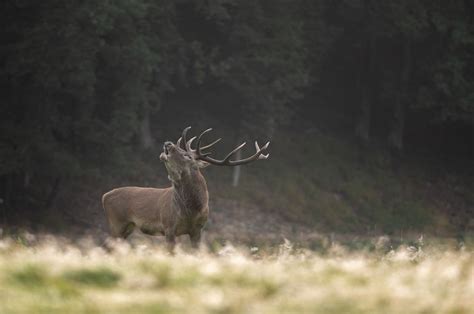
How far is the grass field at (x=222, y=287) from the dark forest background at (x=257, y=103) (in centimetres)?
1834

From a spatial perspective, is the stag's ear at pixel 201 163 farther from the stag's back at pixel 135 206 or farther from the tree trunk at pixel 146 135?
the tree trunk at pixel 146 135

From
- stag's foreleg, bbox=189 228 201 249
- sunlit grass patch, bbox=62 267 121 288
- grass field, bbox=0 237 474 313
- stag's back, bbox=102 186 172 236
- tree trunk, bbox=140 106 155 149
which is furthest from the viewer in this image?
tree trunk, bbox=140 106 155 149

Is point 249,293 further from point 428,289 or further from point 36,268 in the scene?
point 36,268

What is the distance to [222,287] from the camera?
639cm

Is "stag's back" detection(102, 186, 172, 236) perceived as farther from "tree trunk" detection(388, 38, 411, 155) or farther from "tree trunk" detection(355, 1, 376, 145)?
"tree trunk" detection(355, 1, 376, 145)

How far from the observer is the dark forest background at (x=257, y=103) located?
85.2 ft

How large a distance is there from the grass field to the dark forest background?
1834 cm

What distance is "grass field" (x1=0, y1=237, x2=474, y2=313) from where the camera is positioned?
→ 19.3 feet

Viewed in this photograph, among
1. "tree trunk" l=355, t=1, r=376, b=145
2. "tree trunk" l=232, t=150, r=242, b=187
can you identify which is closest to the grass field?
"tree trunk" l=232, t=150, r=242, b=187

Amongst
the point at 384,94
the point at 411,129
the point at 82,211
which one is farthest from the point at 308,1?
the point at 82,211

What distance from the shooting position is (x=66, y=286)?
6.39m

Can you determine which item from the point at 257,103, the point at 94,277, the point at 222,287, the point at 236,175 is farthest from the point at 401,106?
the point at 222,287

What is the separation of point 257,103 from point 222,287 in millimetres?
28997

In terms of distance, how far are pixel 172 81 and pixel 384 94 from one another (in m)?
10.7
